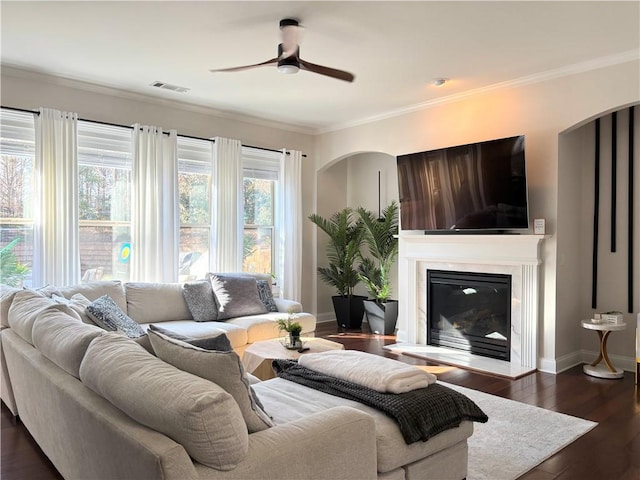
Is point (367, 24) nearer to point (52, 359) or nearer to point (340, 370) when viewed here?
point (340, 370)

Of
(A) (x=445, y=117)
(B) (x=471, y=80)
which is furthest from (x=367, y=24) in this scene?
(A) (x=445, y=117)

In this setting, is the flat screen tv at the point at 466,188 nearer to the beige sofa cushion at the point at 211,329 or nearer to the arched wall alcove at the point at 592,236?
the arched wall alcove at the point at 592,236

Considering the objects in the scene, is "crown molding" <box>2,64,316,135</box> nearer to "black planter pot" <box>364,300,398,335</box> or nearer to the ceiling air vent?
the ceiling air vent

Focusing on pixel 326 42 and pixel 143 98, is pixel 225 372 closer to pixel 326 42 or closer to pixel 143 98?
pixel 326 42

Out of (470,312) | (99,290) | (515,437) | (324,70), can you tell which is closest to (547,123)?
(470,312)

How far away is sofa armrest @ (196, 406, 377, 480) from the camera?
157cm

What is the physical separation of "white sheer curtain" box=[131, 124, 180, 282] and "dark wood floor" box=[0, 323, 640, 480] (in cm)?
202

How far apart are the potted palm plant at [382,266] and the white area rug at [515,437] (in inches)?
98.8

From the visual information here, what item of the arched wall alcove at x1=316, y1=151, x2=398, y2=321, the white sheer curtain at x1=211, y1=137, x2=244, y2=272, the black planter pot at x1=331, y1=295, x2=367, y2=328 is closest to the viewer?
the white sheer curtain at x1=211, y1=137, x2=244, y2=272

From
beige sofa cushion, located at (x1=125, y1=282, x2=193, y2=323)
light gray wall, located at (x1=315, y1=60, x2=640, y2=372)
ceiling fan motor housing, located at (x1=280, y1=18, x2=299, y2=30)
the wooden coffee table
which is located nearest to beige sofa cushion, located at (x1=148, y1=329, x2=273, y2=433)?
the wooden coffee table

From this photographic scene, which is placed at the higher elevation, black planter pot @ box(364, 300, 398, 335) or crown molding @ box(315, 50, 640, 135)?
crown molding @ box(315, 50, 640, 135)

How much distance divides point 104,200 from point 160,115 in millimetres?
1144

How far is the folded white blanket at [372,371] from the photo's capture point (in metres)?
2.39

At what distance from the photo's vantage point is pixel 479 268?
5.01m
